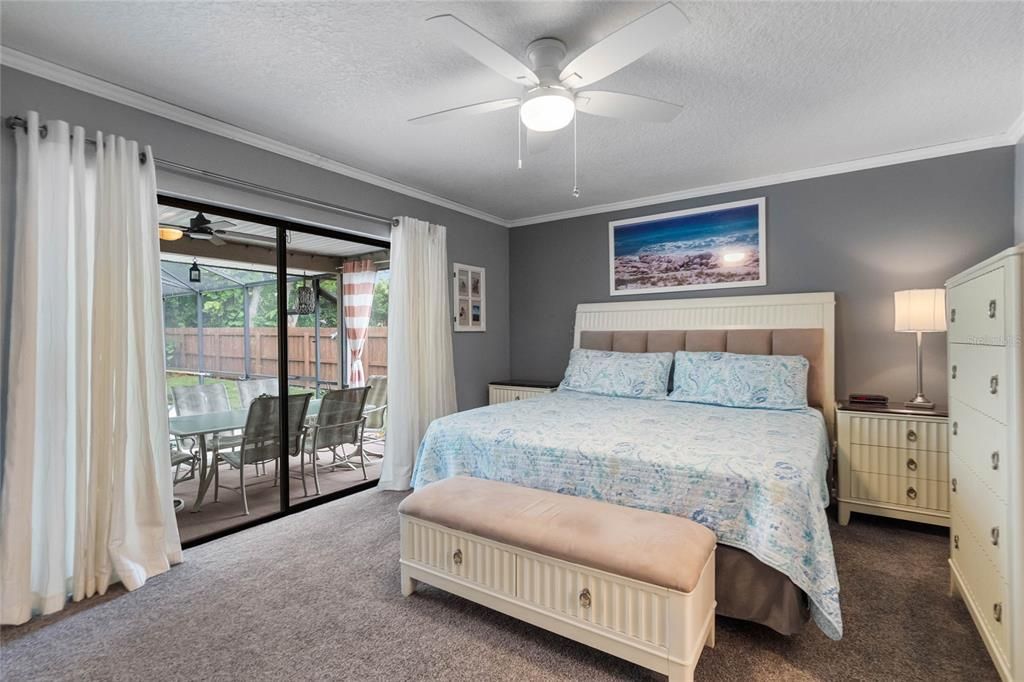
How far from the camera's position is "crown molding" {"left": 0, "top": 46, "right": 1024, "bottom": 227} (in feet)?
7.27

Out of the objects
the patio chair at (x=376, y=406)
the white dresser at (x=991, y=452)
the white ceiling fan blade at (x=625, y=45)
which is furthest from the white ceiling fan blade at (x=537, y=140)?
the patio chair at (x=376, y=406)

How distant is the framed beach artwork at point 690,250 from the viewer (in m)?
3.91

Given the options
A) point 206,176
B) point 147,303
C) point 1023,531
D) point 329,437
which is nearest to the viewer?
point 1023,531

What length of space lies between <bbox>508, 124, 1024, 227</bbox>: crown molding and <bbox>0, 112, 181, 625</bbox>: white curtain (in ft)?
11.6

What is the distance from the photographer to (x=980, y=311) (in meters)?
1.77

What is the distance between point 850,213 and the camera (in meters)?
3.52

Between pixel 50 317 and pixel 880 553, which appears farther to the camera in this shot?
pixel 880 553

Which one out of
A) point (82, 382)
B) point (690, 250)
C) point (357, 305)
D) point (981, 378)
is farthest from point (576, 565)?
point (690, 250)

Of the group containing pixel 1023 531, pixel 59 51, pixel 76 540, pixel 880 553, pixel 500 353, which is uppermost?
pixel 59 51

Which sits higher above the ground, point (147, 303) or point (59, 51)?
point (59, 51)

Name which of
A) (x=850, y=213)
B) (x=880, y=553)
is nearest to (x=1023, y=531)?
(x=880, y=553)

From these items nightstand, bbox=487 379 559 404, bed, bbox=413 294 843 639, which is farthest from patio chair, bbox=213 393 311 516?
nightstand, bbox=487 379 559 404

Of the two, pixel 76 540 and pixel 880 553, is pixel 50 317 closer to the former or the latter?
pixel 76 540

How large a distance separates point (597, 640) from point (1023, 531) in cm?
140
